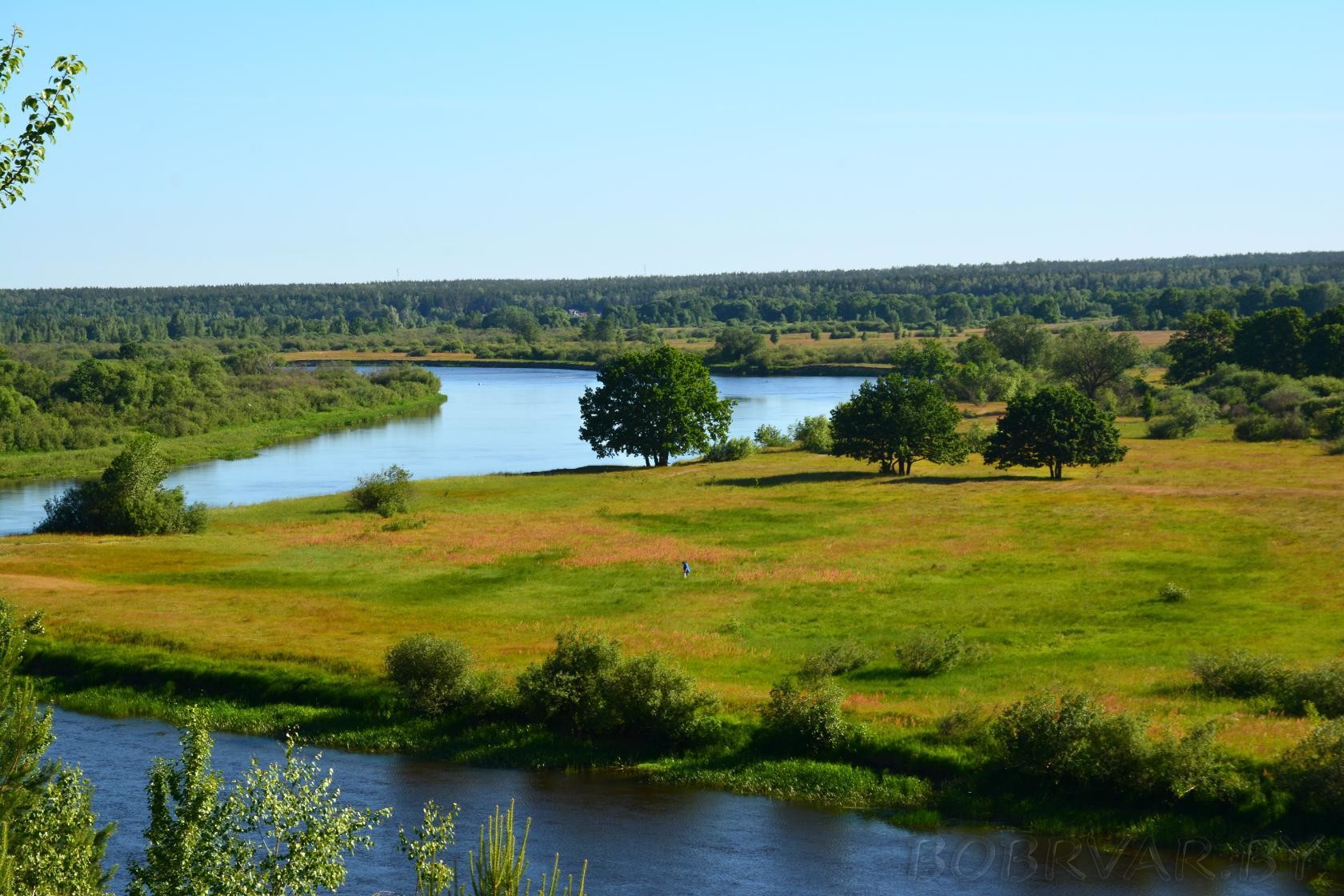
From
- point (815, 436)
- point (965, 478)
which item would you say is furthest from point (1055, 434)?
point (815, 436)

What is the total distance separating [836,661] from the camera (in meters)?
43.0

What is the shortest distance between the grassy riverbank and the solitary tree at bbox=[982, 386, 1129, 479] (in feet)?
15.9

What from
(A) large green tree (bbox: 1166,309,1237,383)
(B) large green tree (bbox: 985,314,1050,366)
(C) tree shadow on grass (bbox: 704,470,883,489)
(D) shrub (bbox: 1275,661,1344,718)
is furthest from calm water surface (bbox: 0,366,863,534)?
(D) shrub (bbox: 1275,661,1344,718)

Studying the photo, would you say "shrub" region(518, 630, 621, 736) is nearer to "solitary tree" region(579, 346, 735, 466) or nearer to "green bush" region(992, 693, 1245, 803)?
"green bush" region(992, 693, 1245, 803)

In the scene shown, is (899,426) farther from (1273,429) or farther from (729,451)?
(1273,429)

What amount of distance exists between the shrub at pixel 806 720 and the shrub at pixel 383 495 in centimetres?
4315

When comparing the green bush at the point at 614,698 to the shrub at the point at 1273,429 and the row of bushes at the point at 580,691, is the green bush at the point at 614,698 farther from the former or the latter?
the shrub at the point at 1273,429

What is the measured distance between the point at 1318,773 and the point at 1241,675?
7.08m

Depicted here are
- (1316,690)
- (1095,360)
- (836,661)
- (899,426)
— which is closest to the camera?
(1316,690)

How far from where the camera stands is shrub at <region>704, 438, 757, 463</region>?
10881cm

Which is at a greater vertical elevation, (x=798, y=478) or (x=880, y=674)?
(x=798, y=478)

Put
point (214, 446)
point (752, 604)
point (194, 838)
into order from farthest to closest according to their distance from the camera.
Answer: point (214, 446) < point (752, 604) < point (194, 838)

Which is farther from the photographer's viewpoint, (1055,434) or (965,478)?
(965,478)

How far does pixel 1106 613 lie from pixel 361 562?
3325 cm
